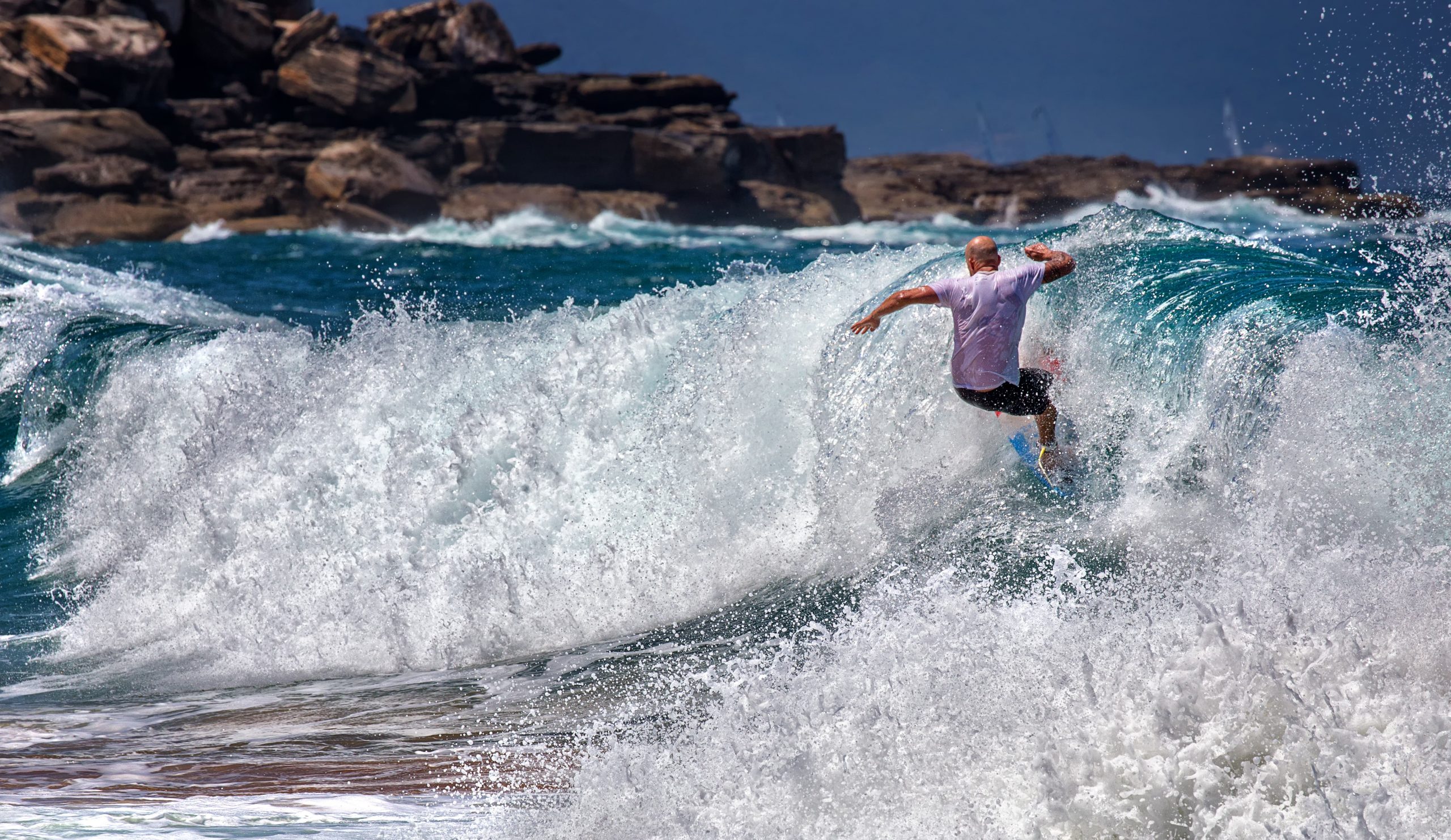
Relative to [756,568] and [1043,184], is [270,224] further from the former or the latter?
[1043,184]

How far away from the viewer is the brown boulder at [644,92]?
5641cm

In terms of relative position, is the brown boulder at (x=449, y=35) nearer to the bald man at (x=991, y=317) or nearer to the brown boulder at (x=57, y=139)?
the brown boulder at (x=57, y=139)

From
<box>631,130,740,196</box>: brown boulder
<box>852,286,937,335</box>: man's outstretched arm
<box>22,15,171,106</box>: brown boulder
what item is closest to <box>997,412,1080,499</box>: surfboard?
<box>852,286,937,335</box>: man's outstretched arm

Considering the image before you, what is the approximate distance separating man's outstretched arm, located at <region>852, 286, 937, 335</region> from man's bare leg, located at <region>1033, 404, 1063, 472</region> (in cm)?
93

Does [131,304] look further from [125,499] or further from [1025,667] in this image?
[1025,667]

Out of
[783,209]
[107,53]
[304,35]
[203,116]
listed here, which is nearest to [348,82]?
[304,35]

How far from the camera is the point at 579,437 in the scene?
7.45 metres

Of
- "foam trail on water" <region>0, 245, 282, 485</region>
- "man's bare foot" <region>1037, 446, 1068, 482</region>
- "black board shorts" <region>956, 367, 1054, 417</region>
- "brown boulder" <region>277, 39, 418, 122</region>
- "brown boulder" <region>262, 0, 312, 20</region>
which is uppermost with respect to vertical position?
"brown boulder" <region>262, 0, 312, 20</region>

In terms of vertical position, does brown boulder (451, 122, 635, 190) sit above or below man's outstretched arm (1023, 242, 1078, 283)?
above

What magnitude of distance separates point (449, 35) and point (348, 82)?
11186 millimetres

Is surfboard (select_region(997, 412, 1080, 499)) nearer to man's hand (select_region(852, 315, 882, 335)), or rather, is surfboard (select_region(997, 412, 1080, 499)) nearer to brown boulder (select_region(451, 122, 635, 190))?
man's hand (select_region(852, 315, 882, 335))

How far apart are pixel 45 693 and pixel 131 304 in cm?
1050

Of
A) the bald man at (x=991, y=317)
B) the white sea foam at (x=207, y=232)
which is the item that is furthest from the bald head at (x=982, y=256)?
the white sea foam at (x=207, y=232)

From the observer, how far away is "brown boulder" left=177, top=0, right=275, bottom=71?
51.1m
